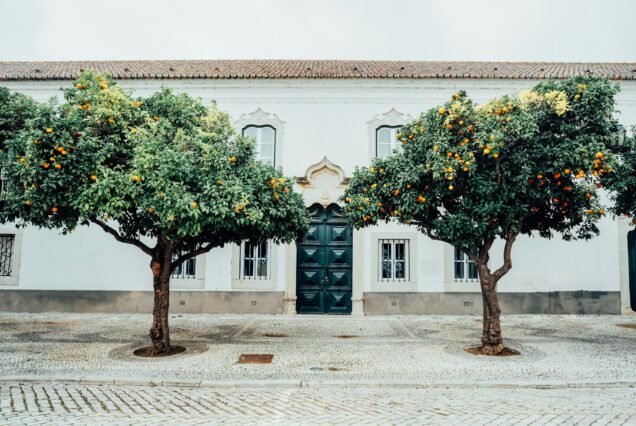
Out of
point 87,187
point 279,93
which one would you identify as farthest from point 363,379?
point 279,93

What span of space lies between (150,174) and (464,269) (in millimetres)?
10098

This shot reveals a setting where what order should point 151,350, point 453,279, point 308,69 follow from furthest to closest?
point 308,69 < point 453,279 < point 151,350

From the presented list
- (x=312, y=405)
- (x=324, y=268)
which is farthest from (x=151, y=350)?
(x=324, y=268)

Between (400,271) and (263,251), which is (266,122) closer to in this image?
(263,251)

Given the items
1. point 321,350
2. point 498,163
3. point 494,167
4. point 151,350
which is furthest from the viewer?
point 321,350

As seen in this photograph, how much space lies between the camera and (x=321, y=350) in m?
9.50

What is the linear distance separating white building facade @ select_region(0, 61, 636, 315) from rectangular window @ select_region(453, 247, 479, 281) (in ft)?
0.11

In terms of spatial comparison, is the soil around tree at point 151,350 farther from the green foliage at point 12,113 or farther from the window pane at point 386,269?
the window pane at point 386,269

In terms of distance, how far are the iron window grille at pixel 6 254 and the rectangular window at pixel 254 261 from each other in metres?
6.94

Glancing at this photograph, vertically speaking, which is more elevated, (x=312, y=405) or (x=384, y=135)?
(x=384, y=135)

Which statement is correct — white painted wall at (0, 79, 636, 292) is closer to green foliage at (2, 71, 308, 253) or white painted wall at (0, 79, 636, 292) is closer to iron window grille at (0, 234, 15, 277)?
iron window grille at (0, 234, 15, 277)

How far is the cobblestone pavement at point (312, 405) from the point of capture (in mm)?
5629

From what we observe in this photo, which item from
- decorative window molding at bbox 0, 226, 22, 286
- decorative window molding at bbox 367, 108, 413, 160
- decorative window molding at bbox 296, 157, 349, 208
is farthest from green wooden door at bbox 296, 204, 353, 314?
decorative window molding at bbox 0, 226, 22, 286

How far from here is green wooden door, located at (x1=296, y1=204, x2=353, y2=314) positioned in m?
14.4
